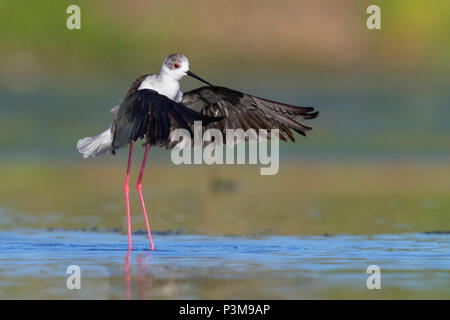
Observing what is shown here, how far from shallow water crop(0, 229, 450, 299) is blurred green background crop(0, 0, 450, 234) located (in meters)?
2.61

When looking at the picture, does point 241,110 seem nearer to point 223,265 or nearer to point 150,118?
point 150,118

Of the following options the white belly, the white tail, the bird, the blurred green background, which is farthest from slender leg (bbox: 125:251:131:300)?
the blurred green background

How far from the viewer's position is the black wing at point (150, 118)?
1289cm

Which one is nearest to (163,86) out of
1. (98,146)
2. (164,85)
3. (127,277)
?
(164,85)

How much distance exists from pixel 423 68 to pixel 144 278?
3615cm

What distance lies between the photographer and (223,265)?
40.5 feet

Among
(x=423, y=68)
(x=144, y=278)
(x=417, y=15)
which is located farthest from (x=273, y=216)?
(x=417, y=15)

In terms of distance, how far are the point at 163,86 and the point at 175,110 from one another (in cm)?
146

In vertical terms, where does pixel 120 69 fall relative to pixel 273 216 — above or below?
above

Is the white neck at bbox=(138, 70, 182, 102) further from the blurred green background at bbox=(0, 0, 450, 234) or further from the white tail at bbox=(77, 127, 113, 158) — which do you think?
the blurred green background at bbox=(0, 0, 450, 234)

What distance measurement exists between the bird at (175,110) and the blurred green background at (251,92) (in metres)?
3.03

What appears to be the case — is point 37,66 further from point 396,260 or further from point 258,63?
point 396,260

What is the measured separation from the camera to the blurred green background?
21.0 metres
